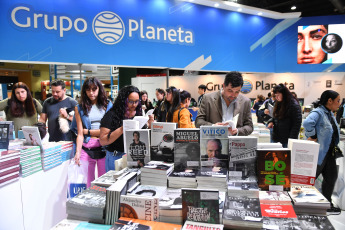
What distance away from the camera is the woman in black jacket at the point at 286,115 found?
11.0 feet

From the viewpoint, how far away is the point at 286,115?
11.2ft

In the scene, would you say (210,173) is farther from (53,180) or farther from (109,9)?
(109,9)

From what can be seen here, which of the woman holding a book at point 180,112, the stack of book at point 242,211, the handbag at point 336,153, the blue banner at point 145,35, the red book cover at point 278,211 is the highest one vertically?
the blue banner at point 145,35

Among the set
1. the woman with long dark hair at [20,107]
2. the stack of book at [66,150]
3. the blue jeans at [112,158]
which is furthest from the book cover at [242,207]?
the woman with long dark hair at [20,107]

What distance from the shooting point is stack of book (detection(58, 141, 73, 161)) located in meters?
2.64

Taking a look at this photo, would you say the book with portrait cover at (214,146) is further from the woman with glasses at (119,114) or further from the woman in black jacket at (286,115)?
the woman in black jacket at (286,115)

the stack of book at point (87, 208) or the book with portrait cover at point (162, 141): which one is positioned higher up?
the book with portrait cover at point (162, 141)

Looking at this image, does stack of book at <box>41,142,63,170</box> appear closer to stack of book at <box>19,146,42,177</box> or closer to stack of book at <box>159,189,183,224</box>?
stack of book at <box>19,146,42,177</box>

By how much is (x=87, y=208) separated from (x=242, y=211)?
796 mm

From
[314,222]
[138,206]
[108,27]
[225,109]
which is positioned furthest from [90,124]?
[108,27]

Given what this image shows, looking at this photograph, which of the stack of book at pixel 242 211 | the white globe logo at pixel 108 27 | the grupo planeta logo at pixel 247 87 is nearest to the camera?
the stack of book at pixel 242 211

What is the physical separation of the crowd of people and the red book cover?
0.45 meters

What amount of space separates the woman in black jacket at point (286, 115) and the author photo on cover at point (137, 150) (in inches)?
94.9

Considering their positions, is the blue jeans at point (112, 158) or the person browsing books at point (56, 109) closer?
the blue jeans at point (112, 158)
